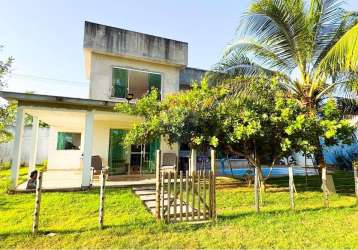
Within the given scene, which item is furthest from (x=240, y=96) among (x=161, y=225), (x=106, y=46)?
(x=106, y=46)

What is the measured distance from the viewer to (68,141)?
55.4 feet

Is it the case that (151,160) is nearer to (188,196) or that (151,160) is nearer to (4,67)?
(188,196)

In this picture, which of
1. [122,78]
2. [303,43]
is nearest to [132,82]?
[122,78]

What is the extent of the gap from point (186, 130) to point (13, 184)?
6425mm

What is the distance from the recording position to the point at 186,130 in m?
8.52

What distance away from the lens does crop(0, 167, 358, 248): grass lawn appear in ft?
16.0

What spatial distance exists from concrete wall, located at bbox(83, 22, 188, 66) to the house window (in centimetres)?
700

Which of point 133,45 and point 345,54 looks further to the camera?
point 133,45

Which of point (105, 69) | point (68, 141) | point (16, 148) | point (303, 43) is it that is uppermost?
point (105, 69)

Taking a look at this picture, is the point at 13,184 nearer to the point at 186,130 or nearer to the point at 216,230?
the point at 186,130

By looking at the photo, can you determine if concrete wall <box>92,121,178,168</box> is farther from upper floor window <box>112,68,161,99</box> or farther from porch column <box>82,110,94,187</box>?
porch column <box>82,110,94,187</box>

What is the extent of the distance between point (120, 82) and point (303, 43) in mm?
8816

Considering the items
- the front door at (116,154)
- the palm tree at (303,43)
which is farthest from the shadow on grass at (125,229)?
the front door at (116,154)

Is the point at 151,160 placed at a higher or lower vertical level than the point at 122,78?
lower
